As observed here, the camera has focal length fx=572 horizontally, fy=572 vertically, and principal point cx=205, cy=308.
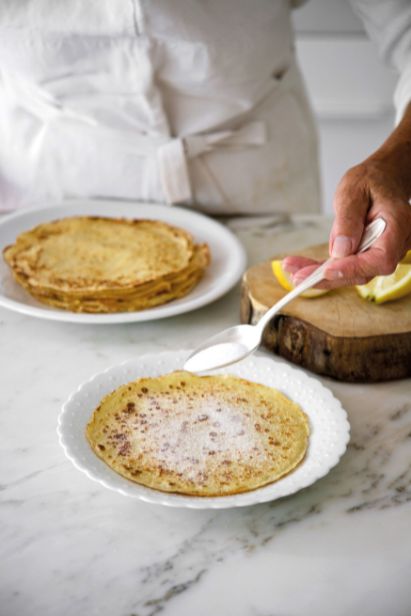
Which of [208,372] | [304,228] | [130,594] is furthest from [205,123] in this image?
[130,594]

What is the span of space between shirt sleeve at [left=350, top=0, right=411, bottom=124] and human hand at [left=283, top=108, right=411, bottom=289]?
1.08 feet

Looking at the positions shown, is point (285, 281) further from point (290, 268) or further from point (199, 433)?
point (199, 433)

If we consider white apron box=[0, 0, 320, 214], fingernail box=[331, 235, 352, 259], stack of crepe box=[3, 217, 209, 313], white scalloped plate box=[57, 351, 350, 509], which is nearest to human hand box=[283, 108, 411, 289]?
fingernail box=[331, 235, 352, 259]

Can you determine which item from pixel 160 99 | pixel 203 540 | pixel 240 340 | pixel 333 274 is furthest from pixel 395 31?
pixel 203 540

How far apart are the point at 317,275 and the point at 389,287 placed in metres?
0.21

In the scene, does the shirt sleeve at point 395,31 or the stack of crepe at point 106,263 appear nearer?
the stack of crepe at point 106,263

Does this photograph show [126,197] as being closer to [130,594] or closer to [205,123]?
[205,123]

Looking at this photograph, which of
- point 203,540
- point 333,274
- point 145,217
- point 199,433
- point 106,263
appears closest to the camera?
point 203,540

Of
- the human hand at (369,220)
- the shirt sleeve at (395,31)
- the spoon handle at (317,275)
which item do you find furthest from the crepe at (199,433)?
the shirt sleeve at (395,31)

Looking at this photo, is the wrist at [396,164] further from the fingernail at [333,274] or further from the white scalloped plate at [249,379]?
the white scalloped plate at [249,379]

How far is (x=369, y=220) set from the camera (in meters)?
1.06

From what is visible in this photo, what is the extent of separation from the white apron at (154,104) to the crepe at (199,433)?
78 cm

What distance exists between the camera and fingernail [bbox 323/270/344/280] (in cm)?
96

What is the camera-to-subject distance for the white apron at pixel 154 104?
51.9 inches
